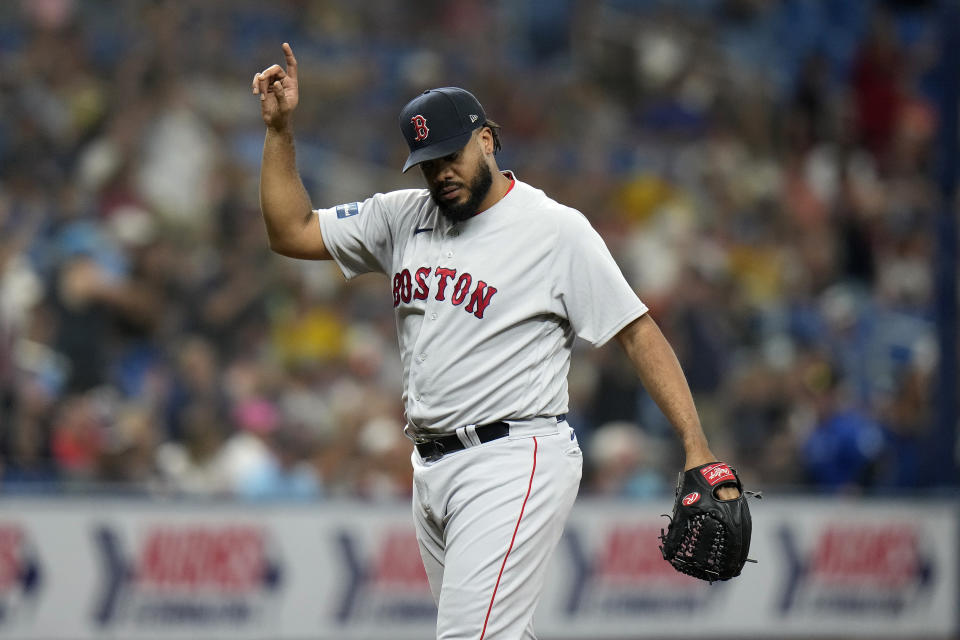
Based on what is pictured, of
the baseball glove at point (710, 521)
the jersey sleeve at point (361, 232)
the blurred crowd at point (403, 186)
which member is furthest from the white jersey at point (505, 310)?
the blurred crowd at point (403, 186)

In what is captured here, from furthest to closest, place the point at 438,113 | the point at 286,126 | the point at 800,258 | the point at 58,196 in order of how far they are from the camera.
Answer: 1. the point at 800,258
2. the point at 58,196
3. the point at 286,126
4. the point at 438,113

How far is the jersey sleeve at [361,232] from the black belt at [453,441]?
62cm

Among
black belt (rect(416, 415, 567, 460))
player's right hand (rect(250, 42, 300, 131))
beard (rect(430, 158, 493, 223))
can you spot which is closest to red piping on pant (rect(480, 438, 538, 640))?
black belt (rect(416, 415, 567, 460))

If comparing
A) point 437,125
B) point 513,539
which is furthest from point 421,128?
point 513,539

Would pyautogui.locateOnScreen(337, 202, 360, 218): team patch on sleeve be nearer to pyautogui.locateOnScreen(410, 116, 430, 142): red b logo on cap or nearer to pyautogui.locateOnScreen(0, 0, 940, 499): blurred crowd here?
pyautogui.locateOnScreen(410, 116, 430, 142): red b logo on cap

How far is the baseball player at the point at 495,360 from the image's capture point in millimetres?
4105

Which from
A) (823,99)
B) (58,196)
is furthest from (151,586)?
(823,99)

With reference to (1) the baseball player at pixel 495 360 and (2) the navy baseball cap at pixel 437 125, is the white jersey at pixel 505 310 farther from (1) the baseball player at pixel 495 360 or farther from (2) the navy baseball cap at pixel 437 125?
(2) the navy baseball cap at pixel 437 125

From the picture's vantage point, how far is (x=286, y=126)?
4.47 metres

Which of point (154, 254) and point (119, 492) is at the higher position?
point (154, 254)

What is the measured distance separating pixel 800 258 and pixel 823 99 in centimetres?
216

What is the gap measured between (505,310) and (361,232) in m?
0.61

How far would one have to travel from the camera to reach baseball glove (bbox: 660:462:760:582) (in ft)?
13.3

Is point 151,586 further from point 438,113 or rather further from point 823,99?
point 823,99
